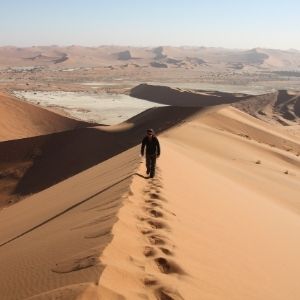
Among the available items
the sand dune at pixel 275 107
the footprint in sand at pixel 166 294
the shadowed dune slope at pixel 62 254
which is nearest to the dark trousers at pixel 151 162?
the shadowed dune slope at pixel 62 254

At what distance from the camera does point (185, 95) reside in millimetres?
52250

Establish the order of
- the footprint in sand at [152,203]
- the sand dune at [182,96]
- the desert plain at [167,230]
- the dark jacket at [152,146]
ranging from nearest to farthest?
the desert plain at [167,230] < the footprint in sand at [152,203] < the dark jacket at [152,146] < the sand dune at [182,96]

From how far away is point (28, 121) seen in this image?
32.7m

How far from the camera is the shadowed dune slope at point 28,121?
31031 mm

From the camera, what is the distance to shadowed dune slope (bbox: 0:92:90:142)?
31.0m

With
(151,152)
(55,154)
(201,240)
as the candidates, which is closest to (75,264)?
(201,240)

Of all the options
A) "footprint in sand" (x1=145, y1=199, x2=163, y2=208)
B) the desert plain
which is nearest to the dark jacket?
the desert plain

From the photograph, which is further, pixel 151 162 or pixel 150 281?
pixel 151 162

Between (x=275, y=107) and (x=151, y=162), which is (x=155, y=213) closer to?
(x=151, y=162)

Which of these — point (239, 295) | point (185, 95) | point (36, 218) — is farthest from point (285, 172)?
point (185, 95)

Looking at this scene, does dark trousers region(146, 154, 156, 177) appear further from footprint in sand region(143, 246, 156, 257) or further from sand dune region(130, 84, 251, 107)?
sand dune region(130, 84, 251, 107)

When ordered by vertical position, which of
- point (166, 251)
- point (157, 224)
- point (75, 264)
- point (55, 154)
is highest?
point (75, 264)

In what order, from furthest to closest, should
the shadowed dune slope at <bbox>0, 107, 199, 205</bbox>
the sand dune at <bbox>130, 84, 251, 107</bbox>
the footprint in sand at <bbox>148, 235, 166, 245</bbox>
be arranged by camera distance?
the sand dune at <bbox>130, 84, 251, 107</bbox>
the shadowed dune slope at <bbox>0, 107, 199, 205</bbox>
the footprint in sand at <bbox>148, 235, 166, 245</bbox>

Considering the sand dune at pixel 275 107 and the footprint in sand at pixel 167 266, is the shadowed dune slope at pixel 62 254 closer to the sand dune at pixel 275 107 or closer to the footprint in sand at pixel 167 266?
the footprint in sand at pixel 167 266
